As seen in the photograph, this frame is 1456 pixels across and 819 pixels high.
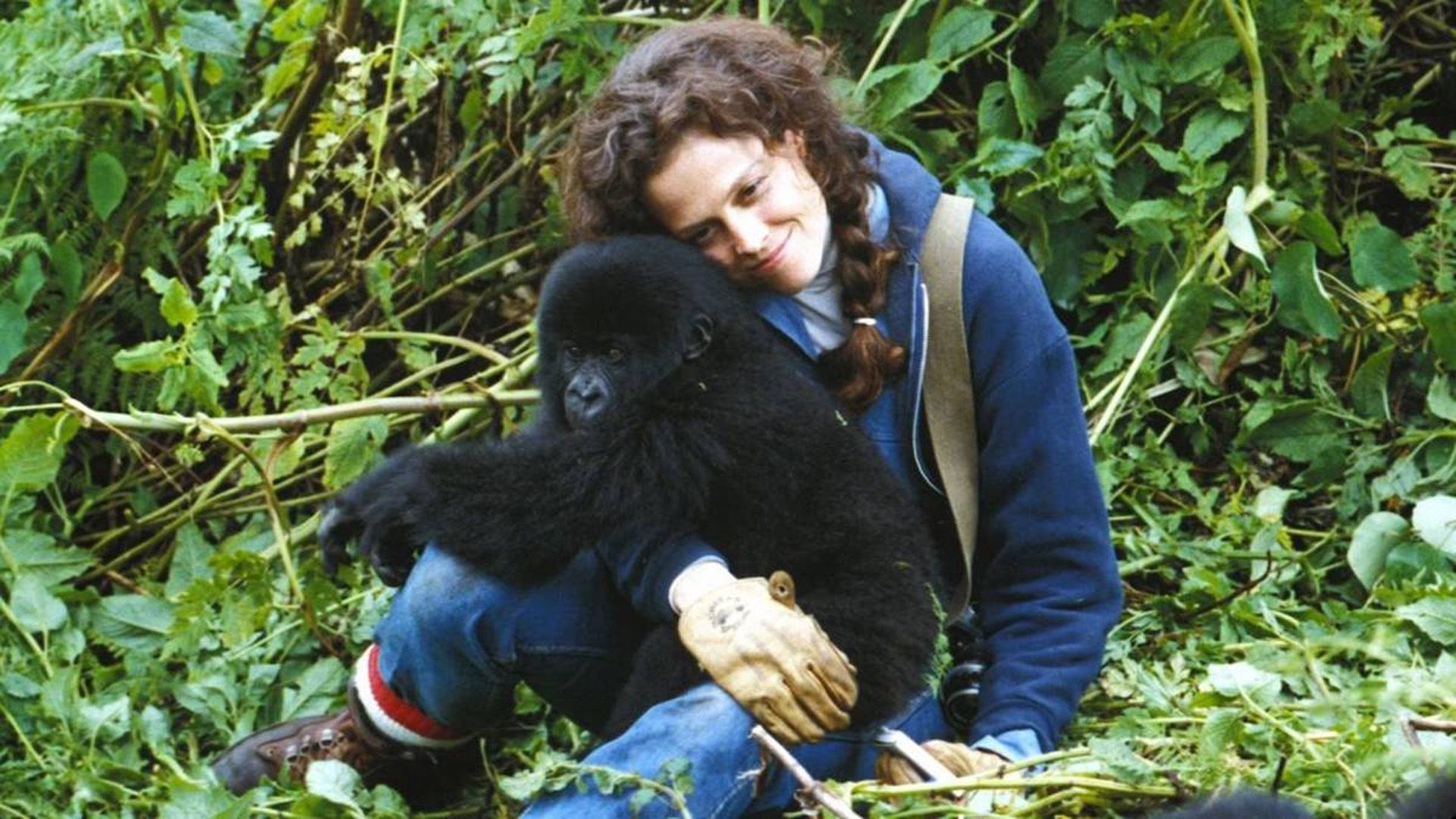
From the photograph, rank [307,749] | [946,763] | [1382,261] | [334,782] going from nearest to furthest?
1. [946,763]
2. [334,782]
3. [307,749]
4. [1382,261]

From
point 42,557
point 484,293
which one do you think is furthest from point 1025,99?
point 42,557

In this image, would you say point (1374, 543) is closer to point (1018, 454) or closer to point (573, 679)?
point (1018, 454)

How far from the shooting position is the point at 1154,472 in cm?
365

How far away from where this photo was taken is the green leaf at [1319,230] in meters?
3.61

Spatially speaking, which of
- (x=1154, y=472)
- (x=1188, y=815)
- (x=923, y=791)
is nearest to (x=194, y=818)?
(x=923, y=791)

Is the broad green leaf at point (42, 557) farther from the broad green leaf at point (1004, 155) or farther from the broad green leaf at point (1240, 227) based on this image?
the broad green leaf at point (1240, 227)

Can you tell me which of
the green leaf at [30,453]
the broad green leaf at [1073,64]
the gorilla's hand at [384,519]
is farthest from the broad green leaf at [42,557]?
the broad green leaf at [1073,64]

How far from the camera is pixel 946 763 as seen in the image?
2.55 metres

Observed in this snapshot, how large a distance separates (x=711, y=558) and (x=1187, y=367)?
1.55 metres

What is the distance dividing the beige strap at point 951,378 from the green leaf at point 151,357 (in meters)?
1.39

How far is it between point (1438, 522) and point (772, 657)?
57.3 inches

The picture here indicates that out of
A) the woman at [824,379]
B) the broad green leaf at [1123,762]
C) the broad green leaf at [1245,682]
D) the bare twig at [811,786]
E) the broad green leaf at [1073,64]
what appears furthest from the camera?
the broad green leaf at [1073,64]

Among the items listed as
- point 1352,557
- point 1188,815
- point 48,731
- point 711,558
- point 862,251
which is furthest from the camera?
point 1352,557

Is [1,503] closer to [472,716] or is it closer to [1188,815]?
[472,716]
